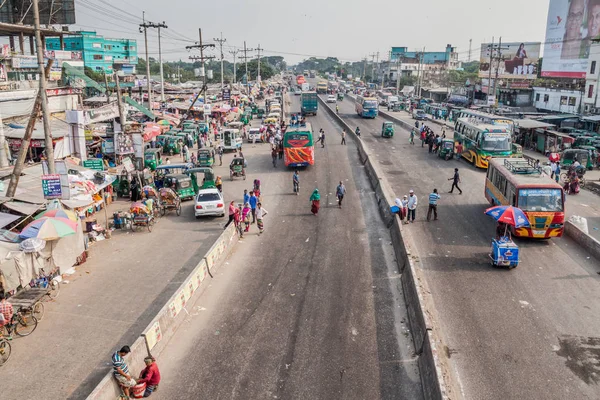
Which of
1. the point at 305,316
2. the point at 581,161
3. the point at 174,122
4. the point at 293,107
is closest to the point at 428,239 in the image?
the point at 305,316

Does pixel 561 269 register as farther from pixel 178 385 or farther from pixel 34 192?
pixel 34 192

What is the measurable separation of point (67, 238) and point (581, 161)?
1295 inches

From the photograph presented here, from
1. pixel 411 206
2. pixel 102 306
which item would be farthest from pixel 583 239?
pixel 102 306

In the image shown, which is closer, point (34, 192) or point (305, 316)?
point (305, 316)

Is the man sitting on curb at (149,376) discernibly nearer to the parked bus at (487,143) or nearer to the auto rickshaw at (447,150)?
the parked bus at (487,143)

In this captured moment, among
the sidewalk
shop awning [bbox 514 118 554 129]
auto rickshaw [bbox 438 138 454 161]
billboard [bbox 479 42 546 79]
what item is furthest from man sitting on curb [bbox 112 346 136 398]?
billboard [bbox 479 42 546 79]

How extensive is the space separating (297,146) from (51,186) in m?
19.3

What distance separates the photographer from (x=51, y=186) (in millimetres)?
16891

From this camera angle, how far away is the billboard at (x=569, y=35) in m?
64.1

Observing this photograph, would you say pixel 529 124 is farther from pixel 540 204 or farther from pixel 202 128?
pixel 202 128

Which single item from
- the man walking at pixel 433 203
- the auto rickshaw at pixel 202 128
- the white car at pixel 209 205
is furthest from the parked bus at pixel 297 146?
the auto rickshaw at pixel 202 128

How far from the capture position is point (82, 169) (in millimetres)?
24484

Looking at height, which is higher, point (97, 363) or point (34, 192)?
point (34, 192)

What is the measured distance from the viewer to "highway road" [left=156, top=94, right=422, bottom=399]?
1057 centimetres
